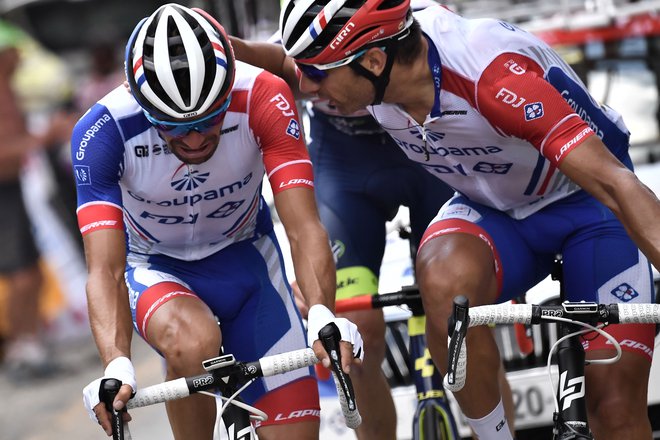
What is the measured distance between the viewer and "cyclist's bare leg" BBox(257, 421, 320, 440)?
13.1 feet

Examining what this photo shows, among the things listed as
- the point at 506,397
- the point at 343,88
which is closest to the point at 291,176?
the point at 343,88

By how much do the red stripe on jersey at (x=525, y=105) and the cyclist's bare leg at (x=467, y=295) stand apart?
0.45 meters

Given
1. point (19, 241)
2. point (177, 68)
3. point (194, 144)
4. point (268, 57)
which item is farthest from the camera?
point (19, 241)

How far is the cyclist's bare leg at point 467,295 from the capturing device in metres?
3.98

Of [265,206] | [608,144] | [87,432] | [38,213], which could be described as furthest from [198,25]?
[38,213]

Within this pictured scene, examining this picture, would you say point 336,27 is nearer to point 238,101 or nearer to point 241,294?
point 238,101

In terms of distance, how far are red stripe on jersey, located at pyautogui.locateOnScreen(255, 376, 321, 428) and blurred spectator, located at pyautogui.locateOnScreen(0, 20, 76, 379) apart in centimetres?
527

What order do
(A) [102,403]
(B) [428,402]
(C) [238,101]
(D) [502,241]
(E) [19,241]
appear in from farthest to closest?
(E) [19,241]
(B) [428,402]
(D) [502,241]
(C) [238,101]
(A) [102,403]

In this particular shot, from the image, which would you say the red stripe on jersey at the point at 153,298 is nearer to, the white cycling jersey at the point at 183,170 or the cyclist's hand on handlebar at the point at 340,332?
the white cycling jersey at the point at 183,170

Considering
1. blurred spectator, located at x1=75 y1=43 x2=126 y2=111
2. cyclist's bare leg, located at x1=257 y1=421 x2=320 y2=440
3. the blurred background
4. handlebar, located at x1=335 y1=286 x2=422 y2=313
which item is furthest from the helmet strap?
blurred spectator, located at x1=75 y1=43 x2=126 y2=111

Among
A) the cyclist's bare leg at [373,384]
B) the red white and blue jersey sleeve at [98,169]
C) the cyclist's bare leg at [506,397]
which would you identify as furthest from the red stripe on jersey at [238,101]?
the cyclist's bare leg at [506,397]

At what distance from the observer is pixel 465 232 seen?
4184 millimetres

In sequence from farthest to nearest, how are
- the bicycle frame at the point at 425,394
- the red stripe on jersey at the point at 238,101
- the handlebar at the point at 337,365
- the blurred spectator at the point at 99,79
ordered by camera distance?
the blurred spectator at the point at 99,79
the bicycle frame at the point at 425,394
the red stripe on jersey at the point at 238,101
the handlebar at the point at 337,365

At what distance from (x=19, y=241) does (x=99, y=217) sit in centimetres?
532
